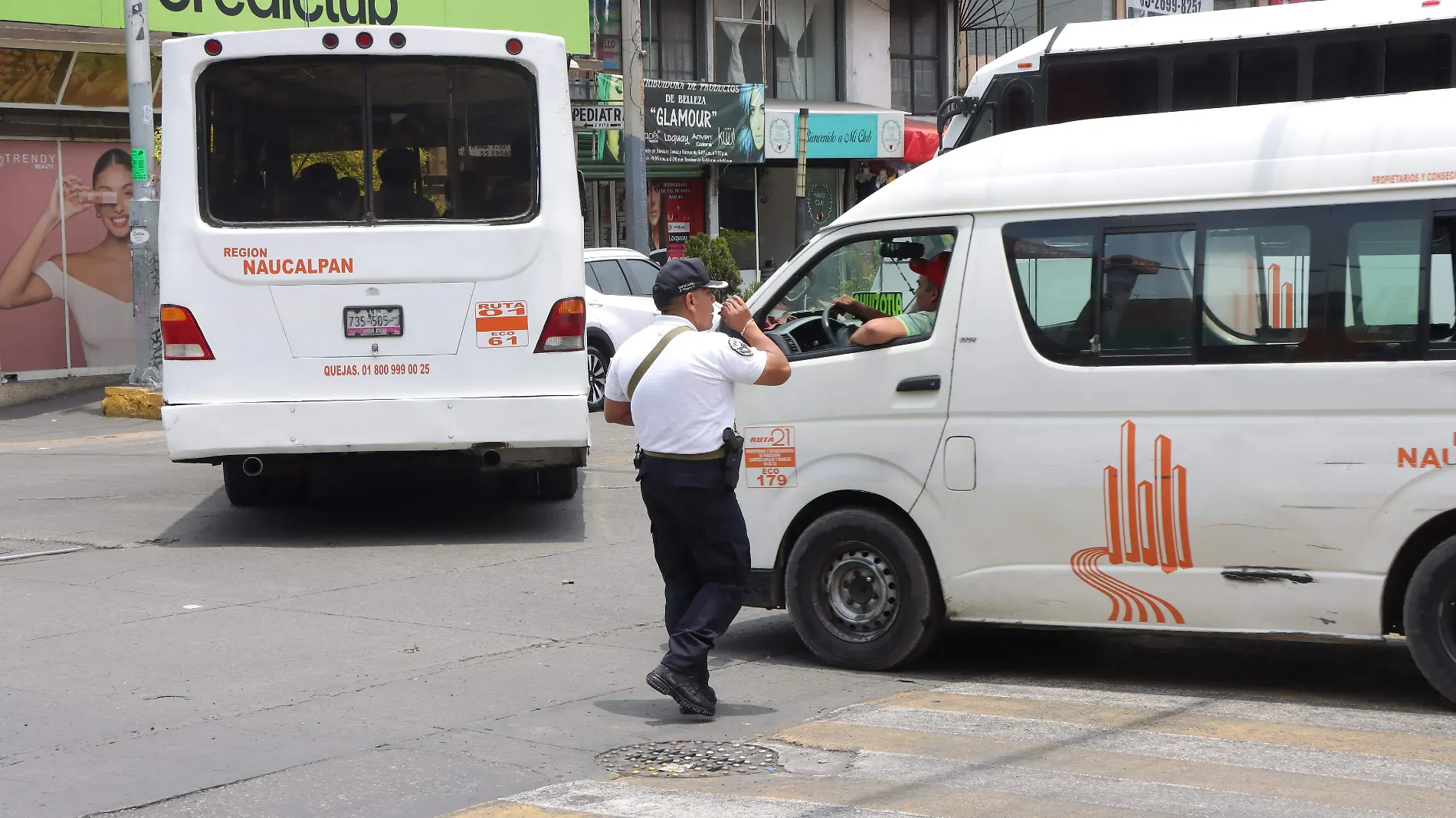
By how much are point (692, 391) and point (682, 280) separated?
449 mm

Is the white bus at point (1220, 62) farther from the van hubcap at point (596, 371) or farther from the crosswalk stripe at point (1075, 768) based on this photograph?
the crosswalk stripe at point (1075, 768)

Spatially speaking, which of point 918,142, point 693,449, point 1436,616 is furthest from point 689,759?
point 918,142

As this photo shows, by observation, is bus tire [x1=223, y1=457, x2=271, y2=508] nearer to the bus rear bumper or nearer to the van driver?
the bus rear bumper

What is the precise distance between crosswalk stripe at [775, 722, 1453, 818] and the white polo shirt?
1146mm

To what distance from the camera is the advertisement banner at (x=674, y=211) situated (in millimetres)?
29859

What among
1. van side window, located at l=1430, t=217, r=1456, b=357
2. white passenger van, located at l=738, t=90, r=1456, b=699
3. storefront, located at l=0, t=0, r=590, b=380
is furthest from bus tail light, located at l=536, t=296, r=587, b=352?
storefront, located at l=0, t=0, r=590, b=380

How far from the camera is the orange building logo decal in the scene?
662 centimetres

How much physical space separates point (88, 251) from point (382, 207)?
1174cm

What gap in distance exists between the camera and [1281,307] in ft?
21.2

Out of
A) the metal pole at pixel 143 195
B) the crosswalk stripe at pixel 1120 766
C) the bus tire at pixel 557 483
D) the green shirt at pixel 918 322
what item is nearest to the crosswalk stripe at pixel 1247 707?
the crosswalk stripe at pixel 1120 766

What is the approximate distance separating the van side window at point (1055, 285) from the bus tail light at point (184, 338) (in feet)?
17.7

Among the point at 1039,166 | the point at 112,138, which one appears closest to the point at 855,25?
the point at 112,138

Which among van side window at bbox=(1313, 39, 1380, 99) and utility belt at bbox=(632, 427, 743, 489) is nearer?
utility belt at bbox=(632, 427, 743, 489)

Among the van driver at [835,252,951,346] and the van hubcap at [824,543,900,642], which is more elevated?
the van driver at [835,252,951,346]
